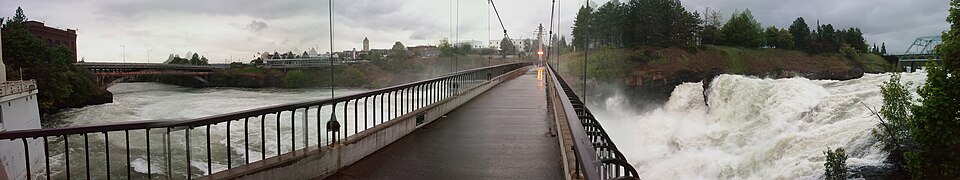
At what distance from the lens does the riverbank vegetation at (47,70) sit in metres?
3.76

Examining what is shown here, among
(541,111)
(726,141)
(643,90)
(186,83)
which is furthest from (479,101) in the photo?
(643,90)

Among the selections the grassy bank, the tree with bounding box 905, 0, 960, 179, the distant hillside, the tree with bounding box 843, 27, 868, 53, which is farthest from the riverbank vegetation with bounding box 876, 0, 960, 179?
the tree with bounding box 843, 27, 868, 53

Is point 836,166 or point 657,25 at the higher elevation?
point 657,25

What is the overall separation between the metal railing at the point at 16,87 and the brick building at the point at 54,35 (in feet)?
1.45

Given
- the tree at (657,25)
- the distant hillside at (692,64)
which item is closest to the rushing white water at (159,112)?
the distant hillside at (692,64)

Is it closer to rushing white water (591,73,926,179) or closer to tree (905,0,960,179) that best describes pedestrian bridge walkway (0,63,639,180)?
rushing white water (591,73,926,179)

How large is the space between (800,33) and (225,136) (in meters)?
83.0

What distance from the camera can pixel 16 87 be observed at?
138 inches

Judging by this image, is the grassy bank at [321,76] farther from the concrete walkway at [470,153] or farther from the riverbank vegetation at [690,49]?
the riverbank vegetation at [690,49]

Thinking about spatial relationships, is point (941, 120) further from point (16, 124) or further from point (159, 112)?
point (16, 124)

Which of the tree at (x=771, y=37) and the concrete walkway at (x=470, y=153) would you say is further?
the tree at (x=771, y=37)

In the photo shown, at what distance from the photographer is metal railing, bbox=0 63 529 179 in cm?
444

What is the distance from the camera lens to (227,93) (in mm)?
6246

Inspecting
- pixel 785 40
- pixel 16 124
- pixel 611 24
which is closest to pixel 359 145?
pixel 16 124
